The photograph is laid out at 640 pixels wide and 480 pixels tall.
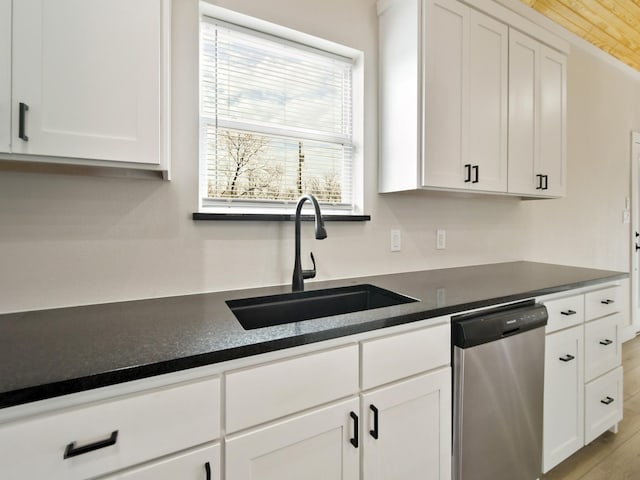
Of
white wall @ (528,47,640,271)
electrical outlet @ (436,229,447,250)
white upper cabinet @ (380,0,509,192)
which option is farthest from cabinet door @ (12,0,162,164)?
white wall @ (528,47,640,271)

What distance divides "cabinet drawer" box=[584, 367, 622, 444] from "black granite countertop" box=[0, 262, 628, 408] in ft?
2.42

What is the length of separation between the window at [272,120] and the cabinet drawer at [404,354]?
87cm

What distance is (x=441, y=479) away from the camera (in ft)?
4.11

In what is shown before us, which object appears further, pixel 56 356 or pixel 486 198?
pixel 486 198

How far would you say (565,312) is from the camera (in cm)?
165

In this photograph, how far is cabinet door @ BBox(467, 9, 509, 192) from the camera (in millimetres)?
1817

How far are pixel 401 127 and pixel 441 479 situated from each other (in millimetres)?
1611

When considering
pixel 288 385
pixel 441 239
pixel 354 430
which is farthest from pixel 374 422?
pixel 441 239

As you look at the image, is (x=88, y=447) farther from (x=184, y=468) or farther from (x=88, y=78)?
(x=88, y=78)

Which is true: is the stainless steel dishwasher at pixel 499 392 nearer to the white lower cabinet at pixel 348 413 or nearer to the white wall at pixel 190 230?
the white lower cabinet at pixel 348 413

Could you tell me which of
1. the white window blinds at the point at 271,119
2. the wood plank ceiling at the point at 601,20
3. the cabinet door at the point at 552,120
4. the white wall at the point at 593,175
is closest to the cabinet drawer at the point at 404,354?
the white window blinds at the point at 271,119

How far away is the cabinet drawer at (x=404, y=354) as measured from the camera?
108cm

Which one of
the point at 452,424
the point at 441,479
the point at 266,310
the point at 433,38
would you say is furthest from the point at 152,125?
the point at 441,479

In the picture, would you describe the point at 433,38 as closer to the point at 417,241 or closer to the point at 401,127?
the point at 401,127
